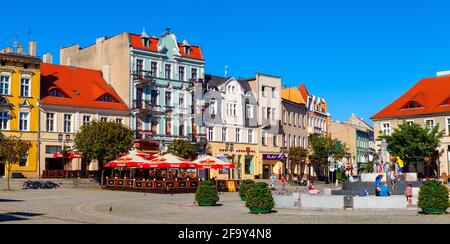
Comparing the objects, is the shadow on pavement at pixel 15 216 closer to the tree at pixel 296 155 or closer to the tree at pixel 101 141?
the tree at pixel 101 141

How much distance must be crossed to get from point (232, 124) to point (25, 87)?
932 inches

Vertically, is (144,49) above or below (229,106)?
above

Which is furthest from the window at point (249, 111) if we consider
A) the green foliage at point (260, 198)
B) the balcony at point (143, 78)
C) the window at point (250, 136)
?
the green foliage at point (260, 198)

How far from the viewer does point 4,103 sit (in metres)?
52.3

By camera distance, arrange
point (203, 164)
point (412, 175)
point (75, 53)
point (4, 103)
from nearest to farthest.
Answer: point (412, 175)
point (203, 164)
point (4, 103)
point (75, 53)

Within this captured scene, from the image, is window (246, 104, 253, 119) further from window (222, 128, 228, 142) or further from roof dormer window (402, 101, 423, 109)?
roof dormer window (402, 101, 423, 109)

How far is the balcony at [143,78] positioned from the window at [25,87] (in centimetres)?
1048

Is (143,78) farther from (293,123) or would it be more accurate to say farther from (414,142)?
(414,142)

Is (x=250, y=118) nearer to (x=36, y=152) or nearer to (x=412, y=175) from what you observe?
(x=36, y=152)

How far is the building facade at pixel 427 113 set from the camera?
6269cm

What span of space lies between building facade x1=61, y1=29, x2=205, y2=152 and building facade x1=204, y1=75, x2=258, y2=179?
79.9 inches
